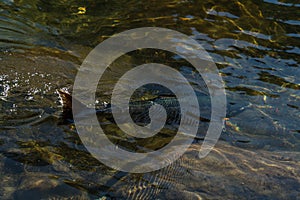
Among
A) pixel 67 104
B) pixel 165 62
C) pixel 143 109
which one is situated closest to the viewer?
pixel 67 104

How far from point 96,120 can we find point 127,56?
75.9 inches

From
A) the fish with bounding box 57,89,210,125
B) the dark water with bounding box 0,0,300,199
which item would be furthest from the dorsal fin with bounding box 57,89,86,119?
the dark water with bounding box 0,0,300,199

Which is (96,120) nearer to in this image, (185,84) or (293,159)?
(185,84)

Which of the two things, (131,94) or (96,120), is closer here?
(96,120)

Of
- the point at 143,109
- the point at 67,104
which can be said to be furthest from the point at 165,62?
the point at 67,104

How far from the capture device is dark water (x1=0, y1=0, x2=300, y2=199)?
372cm

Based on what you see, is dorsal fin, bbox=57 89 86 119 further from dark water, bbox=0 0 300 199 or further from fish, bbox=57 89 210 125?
dark water, bbox=0 0 300 199

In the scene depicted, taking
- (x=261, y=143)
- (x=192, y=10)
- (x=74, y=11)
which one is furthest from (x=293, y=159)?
(x=74, y=11)

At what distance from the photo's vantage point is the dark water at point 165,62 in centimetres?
372

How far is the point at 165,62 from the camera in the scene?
249 inches

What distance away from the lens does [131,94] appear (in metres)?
5.53

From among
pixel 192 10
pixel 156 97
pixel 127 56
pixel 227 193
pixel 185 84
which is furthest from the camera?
pixel 192 10

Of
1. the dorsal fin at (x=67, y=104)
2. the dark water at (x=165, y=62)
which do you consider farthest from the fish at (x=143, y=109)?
the dark water at (x=165, y=62)

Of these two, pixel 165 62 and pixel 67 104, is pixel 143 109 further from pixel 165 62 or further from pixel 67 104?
pixel 165 62
